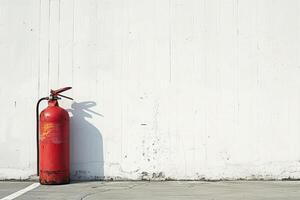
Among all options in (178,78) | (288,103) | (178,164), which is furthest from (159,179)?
(288,103)

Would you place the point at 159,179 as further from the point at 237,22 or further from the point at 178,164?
the point at 237,22

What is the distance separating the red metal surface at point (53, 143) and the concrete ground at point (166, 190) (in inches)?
7.6

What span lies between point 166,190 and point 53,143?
1881 mm

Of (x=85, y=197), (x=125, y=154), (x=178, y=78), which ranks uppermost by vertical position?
(x=178, y=78)

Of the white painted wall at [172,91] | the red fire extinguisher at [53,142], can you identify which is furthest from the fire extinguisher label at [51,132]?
the white painted wall at [172,91]

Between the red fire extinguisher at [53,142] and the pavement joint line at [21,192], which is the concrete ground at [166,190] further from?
the red fire extinguisher at [53,142]

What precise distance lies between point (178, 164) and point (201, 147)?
48 cm

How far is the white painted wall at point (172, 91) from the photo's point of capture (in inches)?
317

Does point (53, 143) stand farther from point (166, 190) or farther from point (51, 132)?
point (166, 190)

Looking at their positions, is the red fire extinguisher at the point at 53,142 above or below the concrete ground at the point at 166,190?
above

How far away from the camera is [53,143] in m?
7.45

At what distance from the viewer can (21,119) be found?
26.7 feet

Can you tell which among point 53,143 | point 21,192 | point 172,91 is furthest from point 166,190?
point 21,192

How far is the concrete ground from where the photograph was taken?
6.66m
